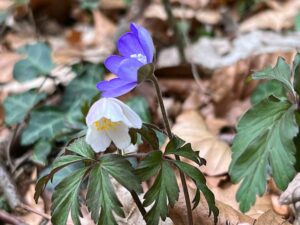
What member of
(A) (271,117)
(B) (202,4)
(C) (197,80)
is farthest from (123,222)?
(B) (202,4)

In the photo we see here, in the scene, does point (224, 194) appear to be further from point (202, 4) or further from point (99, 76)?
point (202, 4)

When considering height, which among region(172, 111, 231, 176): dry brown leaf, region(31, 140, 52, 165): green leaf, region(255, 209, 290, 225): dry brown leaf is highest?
region(255, 209, 290, 225): dry brown leaf

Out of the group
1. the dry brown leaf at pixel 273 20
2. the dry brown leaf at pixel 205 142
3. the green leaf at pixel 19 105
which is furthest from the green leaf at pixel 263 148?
the dry brown leaf at pixel 273 20

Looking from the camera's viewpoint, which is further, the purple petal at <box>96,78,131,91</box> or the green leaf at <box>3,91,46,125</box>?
the green leaf at <box>3,91,46,125</box>

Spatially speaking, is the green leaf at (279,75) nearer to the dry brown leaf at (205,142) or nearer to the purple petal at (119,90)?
the purple petal at (119,90)

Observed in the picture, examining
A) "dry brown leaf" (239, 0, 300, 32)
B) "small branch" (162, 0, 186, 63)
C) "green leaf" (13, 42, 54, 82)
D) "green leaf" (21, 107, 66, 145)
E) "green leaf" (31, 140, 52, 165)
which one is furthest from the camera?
"dry brown leaf" (239, 0, 300, 32)

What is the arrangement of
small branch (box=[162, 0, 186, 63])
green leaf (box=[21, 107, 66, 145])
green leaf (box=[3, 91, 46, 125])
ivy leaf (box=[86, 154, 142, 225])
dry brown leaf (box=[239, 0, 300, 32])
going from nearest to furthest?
ivy leaf (box=[86, 154, 142, 225]), green leaf (box=[21, 107, 66, 145]), green leaf (box=[3, 91, 46, 125]), small branch (box=[162, 0, 186, 63]), dry brown leaf (box=[239, 0, 300, 32])

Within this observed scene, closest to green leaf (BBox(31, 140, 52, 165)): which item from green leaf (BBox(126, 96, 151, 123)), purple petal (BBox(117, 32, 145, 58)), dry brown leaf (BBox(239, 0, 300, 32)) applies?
green leaf (BBox(126, 96, 151, 123))

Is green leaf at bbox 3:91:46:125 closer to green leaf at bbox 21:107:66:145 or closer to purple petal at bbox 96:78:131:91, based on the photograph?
green leaf at bbox 21:107:66:145

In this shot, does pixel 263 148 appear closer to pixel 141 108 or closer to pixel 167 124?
pixel 167 124
